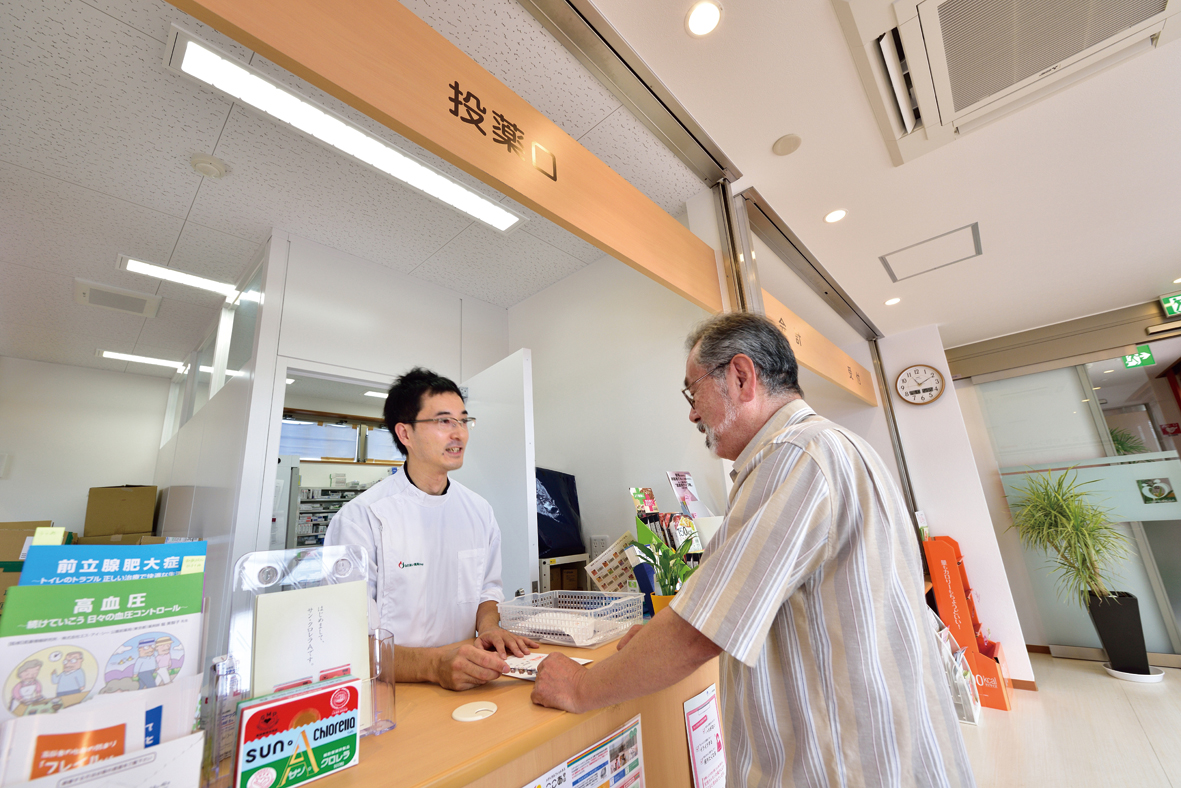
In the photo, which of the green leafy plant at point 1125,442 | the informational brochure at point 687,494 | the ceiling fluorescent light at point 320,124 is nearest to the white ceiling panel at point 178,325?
the ceiling fluorescent light at point 320,124

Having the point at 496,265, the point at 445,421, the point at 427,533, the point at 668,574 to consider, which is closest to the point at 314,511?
the point at 496,265

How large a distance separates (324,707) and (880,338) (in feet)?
17.9

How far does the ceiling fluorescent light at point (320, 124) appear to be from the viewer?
179 centimetres

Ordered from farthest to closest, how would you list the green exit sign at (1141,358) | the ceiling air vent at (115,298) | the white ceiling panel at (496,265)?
1. the green exit sign at (1141,358)
2. the ceiling air vent at (115,298)
3. the white ceiling panel at (496,265)

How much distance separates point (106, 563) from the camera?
0.63m

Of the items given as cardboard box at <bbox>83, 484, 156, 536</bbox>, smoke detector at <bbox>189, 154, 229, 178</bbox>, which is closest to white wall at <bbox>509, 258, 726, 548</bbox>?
smoke detector at <bbox>189, 154, 229, 178</bbox>

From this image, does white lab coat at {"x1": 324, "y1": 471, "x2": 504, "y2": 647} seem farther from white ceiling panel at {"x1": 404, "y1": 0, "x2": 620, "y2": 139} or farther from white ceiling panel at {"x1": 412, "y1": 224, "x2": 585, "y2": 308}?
white ceiling panel at {"x1": 412, "y1": 224, "x2": 585, "y2": 308}

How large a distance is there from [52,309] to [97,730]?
4.92 meters

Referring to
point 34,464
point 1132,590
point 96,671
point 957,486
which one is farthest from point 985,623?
point 34,464

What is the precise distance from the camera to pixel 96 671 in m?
0.58

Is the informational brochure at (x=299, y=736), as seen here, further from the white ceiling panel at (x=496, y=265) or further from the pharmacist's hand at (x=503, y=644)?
the white ceiling panel at (x=496, y=265)

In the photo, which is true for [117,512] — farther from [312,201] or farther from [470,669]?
[470,669]

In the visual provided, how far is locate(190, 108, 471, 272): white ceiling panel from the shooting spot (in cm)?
226

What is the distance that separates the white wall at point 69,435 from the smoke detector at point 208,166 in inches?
174
